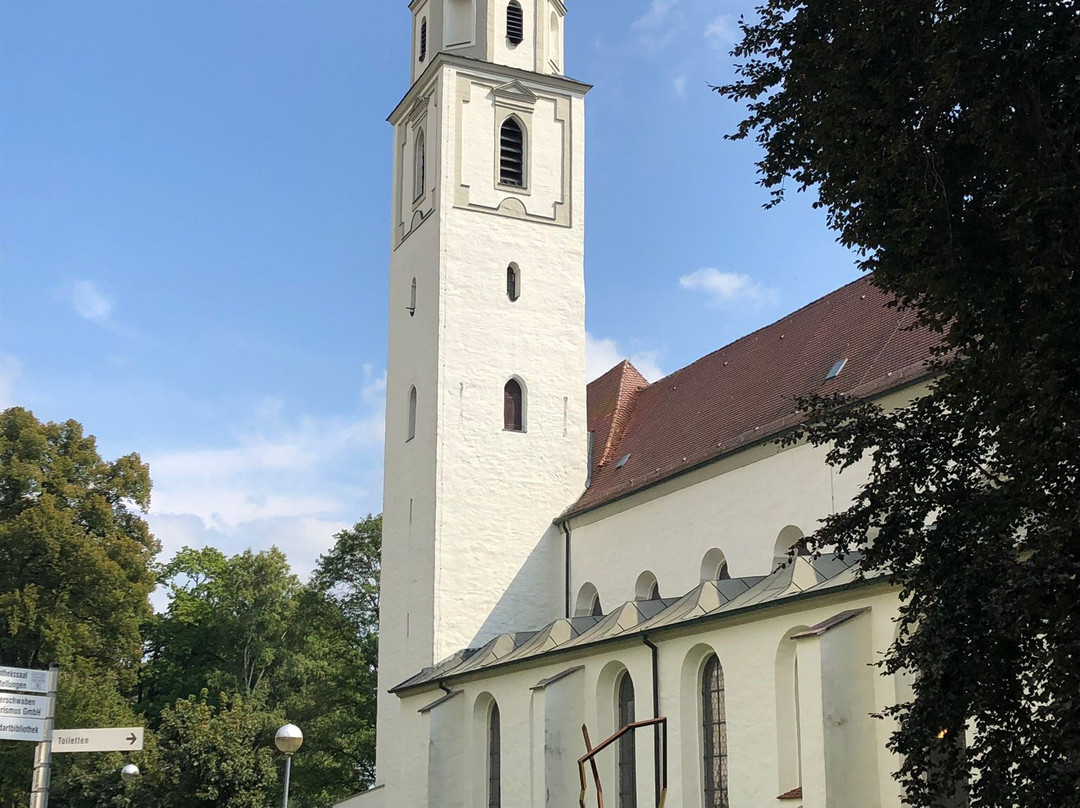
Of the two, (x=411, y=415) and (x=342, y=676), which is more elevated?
(x=411, y=415)

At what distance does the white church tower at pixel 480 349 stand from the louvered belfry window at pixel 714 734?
29.3 feet

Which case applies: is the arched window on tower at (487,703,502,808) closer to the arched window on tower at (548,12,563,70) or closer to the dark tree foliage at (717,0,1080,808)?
the arched window on tower at (548,12,563,70)

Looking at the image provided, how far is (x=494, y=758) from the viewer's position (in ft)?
87.0

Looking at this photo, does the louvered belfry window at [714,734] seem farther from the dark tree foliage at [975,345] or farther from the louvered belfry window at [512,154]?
the louvered belfry window at [512,154]

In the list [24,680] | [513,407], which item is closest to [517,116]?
[513,407]

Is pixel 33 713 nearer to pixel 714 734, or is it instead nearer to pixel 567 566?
pixel 714 734

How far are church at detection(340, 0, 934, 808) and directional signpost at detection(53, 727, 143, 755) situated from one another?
6.89 metres

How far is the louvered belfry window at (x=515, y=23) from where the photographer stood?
33344 millimetres

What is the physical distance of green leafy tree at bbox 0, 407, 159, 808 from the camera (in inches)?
1438

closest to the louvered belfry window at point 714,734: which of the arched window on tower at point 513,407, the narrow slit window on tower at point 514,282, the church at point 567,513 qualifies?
the church at point 567,513

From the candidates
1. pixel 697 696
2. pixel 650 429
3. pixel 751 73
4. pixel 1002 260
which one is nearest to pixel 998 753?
pixel 1002 260

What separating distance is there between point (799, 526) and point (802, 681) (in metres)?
5.37

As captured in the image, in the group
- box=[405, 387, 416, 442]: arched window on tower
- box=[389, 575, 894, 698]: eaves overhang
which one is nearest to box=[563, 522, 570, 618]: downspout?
box=[389, 575, 894, 698]: eaves overhang

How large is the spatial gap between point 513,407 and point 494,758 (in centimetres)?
813
